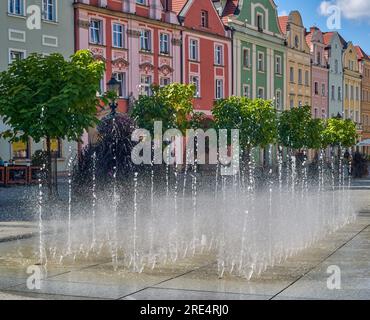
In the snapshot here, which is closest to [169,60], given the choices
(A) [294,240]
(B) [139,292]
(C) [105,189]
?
(C) [105,189]

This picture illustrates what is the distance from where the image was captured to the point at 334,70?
196 ft

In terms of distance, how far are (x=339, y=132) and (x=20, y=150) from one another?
24.0m

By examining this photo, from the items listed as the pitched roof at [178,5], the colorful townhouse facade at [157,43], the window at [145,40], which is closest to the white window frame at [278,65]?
the colorful townhouse facade at [157,43]

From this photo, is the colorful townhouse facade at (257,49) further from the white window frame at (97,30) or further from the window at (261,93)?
the white window frame at (97,30)

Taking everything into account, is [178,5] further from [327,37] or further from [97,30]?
[327,37]

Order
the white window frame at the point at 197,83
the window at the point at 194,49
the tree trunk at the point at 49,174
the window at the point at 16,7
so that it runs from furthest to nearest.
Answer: the window at the point at 194,49
the white window frame at the point at 197,83
the window at the point at 16,7
the tree trunk at the point at 49,174

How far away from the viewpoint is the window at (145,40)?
1341 inches

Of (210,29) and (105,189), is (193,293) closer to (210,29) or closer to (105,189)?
(105,189)

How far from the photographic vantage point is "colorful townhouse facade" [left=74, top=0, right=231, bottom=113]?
31156 millimetres

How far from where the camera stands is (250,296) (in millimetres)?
6109

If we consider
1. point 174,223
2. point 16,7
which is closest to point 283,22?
point 16,7

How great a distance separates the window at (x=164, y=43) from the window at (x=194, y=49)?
235 cm

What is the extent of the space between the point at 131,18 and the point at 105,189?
18175 millimetres
